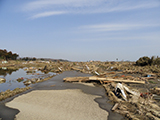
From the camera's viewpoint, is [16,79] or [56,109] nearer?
[56,109]

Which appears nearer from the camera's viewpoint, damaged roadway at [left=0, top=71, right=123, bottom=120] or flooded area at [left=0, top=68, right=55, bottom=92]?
damaged roadway at [left=0, top=71, right=123, bottom=120]

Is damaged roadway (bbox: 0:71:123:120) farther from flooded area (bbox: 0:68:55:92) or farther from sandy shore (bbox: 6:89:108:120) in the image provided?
flooded area (bbox: 0:68:55:92)

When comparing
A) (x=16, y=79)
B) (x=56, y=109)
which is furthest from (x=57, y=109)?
(x=16, y=79)

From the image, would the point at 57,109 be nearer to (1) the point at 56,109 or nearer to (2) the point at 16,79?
(1) the point at 56,109

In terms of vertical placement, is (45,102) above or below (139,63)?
below

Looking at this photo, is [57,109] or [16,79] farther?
[16,79]

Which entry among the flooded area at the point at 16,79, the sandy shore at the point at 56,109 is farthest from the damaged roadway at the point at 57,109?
the flooded area at the point at 16,79

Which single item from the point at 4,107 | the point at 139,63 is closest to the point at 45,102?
the point at 4,107

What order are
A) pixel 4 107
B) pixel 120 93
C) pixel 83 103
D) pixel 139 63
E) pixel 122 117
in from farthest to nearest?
pixel 139 63
pixel 120 93
pixel 83 103
pixel 4 107
pixel 122 117

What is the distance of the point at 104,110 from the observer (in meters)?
6.35

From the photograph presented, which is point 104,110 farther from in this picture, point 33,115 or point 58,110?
point 33,115

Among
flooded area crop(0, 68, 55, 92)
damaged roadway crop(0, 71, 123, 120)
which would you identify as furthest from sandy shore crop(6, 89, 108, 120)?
flooded area crop(0, 68, 55, 92)

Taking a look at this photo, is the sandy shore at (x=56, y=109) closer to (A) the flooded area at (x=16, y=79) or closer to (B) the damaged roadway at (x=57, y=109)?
(B) the damaged roadway at (x=57, y=109)

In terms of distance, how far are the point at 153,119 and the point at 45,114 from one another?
469cm
